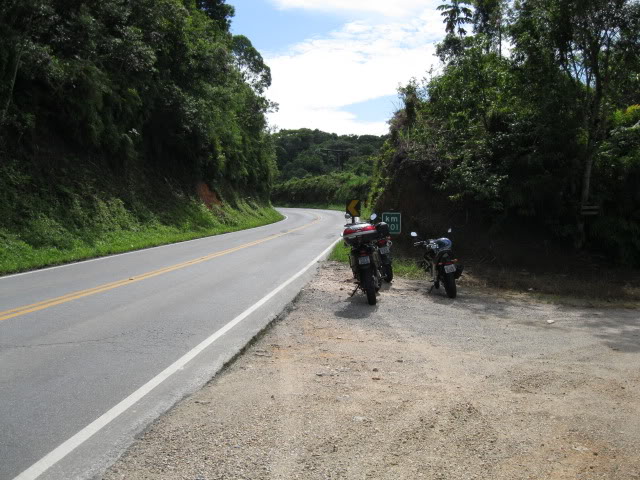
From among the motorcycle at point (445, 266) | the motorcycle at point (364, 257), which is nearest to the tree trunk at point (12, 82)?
the motorcycle at point (364, 257)

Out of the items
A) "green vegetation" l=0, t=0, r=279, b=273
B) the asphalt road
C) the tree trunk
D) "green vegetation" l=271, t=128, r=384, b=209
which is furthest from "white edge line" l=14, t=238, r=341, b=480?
"green vegetation" l=271, t=128, r=384, b=209

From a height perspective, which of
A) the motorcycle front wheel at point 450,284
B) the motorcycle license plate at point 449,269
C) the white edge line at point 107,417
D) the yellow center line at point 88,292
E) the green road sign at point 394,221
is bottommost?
the white edge line at point 107,417

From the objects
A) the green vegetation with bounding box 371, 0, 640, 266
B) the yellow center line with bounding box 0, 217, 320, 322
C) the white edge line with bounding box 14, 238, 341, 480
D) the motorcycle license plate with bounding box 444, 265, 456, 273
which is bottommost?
the white edge line with bounding box 14, 238, 341, 480

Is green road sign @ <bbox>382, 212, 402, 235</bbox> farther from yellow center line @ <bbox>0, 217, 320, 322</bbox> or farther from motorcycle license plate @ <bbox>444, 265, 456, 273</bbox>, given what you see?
yellow center line @ <bbox>0, 217, 320, 322</bbox>

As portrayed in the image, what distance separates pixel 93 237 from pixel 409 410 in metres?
16.9

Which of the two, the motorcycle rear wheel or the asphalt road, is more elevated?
the motorcycle rear wheel

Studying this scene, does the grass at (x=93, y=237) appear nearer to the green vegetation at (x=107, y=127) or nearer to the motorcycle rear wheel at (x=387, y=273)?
the green vegetation at (x=107, y=127)

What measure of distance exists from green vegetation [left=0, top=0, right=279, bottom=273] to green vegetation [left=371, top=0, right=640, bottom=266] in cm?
1158

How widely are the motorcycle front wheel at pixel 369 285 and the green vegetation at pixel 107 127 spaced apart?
30.9ft

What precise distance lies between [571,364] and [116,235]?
17931 millimetres

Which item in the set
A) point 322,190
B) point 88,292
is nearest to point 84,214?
point 88,292

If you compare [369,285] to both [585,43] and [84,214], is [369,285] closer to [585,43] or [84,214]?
[585,43]

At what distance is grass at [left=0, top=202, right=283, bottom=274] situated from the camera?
48.2 ft

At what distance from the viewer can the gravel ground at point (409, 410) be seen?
361 centimetres
